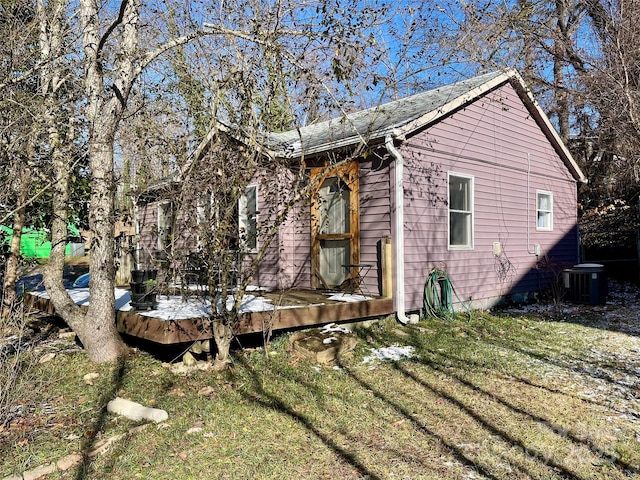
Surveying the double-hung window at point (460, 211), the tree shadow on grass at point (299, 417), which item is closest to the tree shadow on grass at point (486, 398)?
the tree shadow on grass at point (299, 417)

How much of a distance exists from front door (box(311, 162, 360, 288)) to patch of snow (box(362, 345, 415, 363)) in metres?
1.98

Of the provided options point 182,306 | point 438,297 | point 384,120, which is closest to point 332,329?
point 182,306

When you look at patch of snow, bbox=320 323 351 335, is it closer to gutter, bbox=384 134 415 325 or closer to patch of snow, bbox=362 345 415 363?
patch of snow, bbox=362 345 415 363

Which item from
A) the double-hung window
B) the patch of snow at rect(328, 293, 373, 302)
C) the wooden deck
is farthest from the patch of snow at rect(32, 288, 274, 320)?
the double-hung window

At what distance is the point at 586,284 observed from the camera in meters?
10.6

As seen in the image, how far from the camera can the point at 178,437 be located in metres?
3.78

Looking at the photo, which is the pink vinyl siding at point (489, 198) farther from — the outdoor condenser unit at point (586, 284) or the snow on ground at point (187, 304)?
the snow on ground at point (187, 304)

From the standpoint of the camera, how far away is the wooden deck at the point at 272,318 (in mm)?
5223

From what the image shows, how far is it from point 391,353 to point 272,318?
62.0 inches

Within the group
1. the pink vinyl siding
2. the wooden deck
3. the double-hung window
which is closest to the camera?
the wooden deck

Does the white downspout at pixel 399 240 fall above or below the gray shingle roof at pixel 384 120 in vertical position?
below

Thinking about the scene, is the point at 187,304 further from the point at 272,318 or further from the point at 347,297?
the point at 347,297

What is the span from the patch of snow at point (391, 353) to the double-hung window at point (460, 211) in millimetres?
2898

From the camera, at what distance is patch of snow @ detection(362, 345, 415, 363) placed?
5.93m
